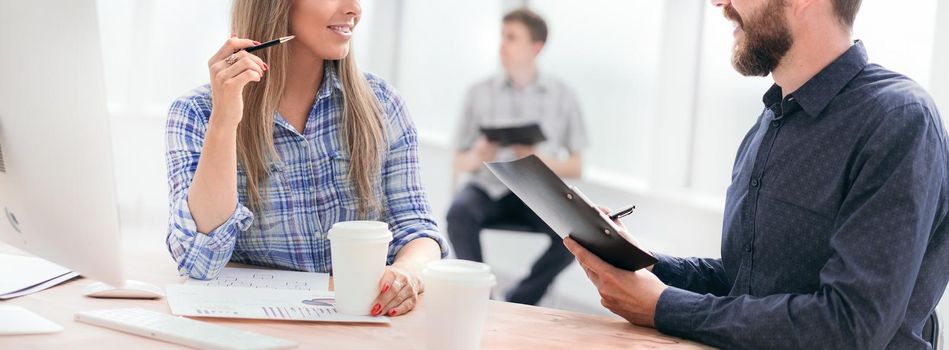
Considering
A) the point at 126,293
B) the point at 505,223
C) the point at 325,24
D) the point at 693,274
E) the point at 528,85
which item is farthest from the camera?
the point at 528,85

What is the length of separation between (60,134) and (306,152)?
0.74 metres

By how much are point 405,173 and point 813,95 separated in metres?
0.84

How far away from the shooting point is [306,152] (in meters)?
1.91

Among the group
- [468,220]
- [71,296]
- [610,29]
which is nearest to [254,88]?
[71,296]

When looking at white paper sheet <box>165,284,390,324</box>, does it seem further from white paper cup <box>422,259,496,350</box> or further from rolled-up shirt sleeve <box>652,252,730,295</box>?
rolled-up shirt sleeve <box>652,252,730,295</box>

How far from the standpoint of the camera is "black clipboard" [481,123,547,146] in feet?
13.7

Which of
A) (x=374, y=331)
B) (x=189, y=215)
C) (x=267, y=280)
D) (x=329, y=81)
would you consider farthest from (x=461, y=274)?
(x=329, y=81)

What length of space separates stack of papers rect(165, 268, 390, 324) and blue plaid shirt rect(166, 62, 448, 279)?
11 centimetres

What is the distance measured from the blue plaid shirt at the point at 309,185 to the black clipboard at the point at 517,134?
7.06ft

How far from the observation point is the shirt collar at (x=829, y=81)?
5.19ft

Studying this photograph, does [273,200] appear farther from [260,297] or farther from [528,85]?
[528,85]

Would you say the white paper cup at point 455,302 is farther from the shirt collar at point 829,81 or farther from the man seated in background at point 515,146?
the man seated in background at point 515,146

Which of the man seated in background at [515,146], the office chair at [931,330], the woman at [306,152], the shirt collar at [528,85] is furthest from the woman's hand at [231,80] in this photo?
the shirt collar at [528,85]

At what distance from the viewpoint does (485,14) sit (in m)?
6.04
